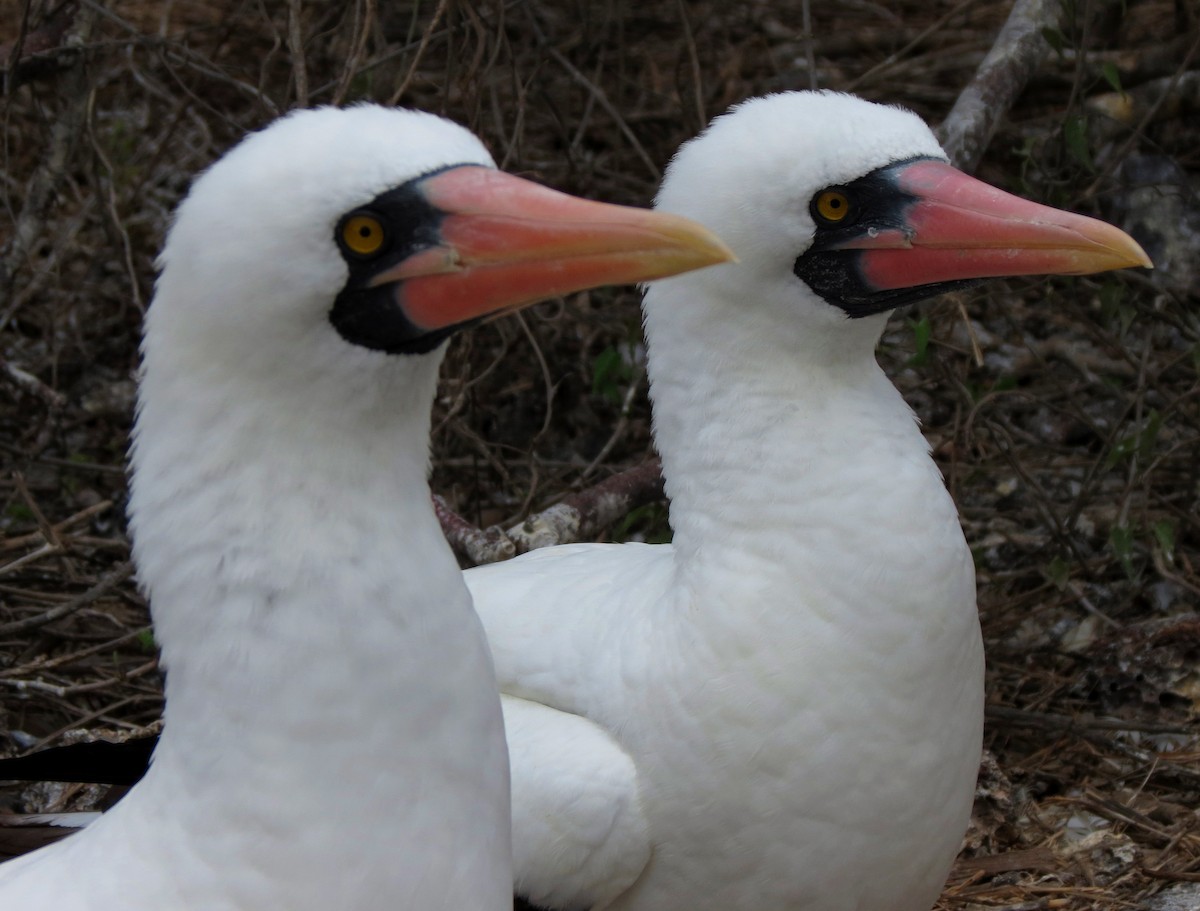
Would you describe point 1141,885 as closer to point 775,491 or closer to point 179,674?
point 775,491

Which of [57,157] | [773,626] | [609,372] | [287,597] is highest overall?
[287,597]

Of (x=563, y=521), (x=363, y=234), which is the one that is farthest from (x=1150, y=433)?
(x=363, y=234)

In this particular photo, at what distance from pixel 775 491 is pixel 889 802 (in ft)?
1.86

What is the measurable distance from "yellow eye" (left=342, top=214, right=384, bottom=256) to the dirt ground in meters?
2.01

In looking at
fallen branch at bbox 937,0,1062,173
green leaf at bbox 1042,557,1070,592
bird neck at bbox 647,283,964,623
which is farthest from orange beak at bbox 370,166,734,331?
green leaf at bbox 1042,557,1070,592

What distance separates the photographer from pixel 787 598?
9.30 ft

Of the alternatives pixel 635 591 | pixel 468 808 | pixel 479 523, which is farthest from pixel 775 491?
pixel 479 523

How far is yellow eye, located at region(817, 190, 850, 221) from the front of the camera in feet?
9.73

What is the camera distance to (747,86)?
682 centimetres

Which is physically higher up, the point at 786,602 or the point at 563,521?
the point at 786,602

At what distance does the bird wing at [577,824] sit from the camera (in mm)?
2783

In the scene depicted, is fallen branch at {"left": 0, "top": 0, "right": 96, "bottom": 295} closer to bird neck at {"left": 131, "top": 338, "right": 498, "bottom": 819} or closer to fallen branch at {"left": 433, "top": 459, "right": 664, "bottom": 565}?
fallen branch at {"left": 433, "top": 459, "right": 664, "bottom": 565}

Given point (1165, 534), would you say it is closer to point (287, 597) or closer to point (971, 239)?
point (971, 239)

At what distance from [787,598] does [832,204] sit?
2.36 feet
